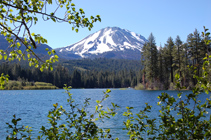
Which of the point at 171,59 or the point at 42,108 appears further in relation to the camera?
the point at 171,59

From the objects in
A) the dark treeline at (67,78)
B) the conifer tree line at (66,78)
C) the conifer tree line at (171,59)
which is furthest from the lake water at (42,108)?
the conifer tree line at (66,78)

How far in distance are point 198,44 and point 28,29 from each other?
5145 cm

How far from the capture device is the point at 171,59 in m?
57.1

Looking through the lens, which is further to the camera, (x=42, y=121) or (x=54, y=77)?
(x=54, y=77)

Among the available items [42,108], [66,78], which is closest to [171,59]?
[42,108]

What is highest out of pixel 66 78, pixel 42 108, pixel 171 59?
pixel 171 59

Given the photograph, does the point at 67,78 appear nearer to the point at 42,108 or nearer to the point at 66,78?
the point at 66,78

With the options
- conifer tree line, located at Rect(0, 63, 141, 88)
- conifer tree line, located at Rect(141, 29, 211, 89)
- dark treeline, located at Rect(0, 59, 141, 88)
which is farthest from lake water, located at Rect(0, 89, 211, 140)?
conifer tree line, located at Rect(0, 63, 141, 88)

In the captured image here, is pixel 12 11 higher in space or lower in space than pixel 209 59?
higher

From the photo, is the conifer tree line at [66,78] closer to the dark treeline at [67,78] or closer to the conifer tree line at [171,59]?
the dark treeline at [67,78]

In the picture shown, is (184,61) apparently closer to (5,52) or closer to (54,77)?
(5,52)

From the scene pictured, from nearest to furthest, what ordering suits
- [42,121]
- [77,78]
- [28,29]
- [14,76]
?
[28,29] < [42,121] < [14,76] < [77,78]

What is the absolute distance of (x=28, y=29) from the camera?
124 inches

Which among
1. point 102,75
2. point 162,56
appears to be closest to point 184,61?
point 162,56
